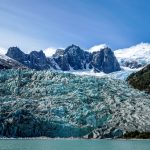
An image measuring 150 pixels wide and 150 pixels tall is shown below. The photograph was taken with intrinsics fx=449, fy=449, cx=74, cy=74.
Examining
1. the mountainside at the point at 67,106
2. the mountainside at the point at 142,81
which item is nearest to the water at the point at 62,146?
the mountainside at the point at 67,106

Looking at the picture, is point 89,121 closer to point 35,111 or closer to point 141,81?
point 35,111

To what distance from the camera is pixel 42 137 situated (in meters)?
96.8

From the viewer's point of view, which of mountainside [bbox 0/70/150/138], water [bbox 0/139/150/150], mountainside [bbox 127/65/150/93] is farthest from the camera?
mountainside [bbox 127/65/150/93]

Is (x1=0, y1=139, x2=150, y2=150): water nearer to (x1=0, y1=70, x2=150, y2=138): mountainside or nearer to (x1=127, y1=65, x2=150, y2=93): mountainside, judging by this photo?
(x1=0, y1=70, x2=150, y2=138): mountainside

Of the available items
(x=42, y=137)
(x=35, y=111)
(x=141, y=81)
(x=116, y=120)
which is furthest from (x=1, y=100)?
(x=141, y=81)

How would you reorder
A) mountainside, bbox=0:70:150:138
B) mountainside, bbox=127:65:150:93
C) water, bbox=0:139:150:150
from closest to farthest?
1. water, bbox=0:139:150:150
2. mountainside, bbox=0:70:150:138
3. mountainside, bbox=127:65:150:93

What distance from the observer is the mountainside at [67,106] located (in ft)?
325

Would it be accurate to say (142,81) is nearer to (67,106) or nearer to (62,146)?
(67,106)

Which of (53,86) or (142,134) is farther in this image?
(53,86)

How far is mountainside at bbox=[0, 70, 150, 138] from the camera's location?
9912 cm

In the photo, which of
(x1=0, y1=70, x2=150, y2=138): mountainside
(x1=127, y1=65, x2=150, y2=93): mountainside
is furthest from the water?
(x1=127, y1=65, x2=150, y2=93): mountainside

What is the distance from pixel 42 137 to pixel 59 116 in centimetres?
894

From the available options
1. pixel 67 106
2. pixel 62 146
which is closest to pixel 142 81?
pixel 67 106

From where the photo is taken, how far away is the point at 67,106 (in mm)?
108000
